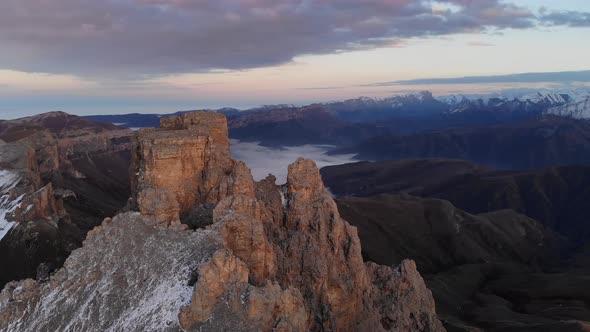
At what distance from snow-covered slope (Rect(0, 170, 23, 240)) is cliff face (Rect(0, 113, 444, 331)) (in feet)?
321

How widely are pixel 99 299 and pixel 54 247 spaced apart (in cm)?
9897

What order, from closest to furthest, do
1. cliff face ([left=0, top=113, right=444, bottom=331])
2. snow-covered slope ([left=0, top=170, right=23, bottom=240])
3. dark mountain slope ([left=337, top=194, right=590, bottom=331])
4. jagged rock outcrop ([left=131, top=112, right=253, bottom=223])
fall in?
cliff face ([left=0, top=113, right=444, bottom=331]), jagged rock outcrop ([left=131, top=112, right=253, bottom=223]), dark mountain slope ([left=337, top=194, right=590, bottom=331]), snow-covered slope ([left=0, top=170, right=23, bottom=240])

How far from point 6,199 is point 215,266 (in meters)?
132

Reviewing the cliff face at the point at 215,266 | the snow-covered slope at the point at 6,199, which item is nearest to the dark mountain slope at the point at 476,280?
the cliff face at the point at 215,266

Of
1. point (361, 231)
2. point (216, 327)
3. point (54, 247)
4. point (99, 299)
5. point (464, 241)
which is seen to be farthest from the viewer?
point (464, 241)

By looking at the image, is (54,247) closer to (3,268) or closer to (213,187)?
(3,268)

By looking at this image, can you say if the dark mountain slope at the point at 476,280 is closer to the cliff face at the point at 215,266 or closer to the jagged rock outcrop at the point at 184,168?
the cliff face at the point at 215,266

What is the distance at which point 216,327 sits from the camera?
33.6 meters

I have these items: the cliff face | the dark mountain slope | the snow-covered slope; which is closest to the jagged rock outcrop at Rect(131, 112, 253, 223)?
the cliff face

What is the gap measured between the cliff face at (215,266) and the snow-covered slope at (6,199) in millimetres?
97829

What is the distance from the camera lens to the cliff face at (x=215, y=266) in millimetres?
35344

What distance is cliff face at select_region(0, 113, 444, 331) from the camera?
116 feet

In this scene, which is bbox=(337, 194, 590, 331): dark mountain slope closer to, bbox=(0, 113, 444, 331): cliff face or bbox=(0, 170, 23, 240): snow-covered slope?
bbox=(0, 113, 444, 331): cliff face

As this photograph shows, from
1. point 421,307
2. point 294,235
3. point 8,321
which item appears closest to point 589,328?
point 421,307
